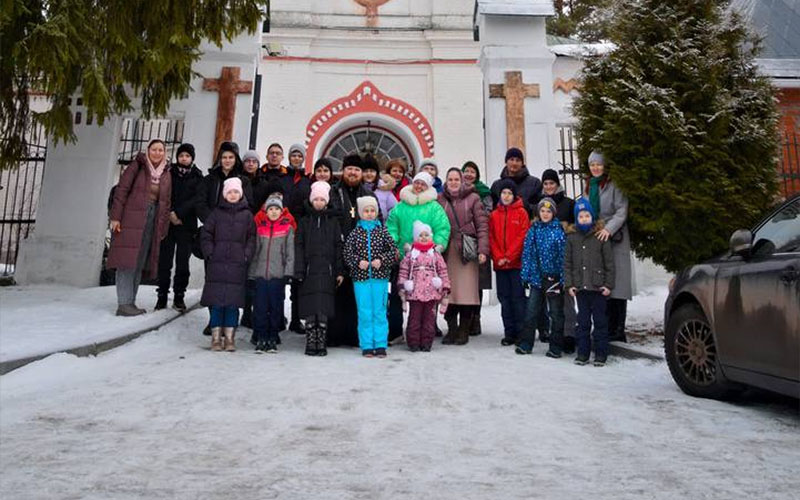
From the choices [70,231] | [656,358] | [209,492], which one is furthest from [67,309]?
[656,358]

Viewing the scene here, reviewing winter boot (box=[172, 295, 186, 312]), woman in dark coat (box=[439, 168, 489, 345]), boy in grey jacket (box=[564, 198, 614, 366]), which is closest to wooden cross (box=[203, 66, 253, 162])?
winter boot (box=[172, 295, 186, 312])

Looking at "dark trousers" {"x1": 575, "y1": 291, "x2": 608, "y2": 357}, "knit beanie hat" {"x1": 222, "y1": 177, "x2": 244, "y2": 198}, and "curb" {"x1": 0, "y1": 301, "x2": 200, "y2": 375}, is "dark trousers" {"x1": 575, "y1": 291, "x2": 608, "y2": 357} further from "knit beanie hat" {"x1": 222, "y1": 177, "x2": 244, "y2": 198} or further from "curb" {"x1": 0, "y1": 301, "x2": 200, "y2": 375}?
"curb" {"x1": 0, "y1": 301, "x2": 200, "y2": 375}

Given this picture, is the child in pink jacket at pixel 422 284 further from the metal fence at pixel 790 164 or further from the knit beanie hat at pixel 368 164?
the metal fence at pixel 790 164

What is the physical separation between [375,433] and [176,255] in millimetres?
4356

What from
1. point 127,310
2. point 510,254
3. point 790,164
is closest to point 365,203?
point 510,254

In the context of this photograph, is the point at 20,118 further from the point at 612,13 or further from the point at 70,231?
the point at 612,13

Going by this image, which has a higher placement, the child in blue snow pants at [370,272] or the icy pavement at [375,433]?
the child in blue snow pants at [370,272]

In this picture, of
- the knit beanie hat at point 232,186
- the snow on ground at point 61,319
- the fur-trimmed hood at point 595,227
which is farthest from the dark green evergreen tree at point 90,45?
the fur-trimmed hood at point 595,227

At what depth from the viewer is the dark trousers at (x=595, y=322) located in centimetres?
518

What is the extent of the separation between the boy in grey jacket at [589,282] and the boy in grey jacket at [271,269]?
103 inches

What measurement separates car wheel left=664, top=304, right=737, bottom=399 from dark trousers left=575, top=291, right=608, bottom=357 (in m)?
0.95

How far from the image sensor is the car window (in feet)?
11.1

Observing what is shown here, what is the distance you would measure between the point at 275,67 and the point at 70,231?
22.5 ft

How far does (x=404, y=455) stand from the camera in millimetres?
2670
